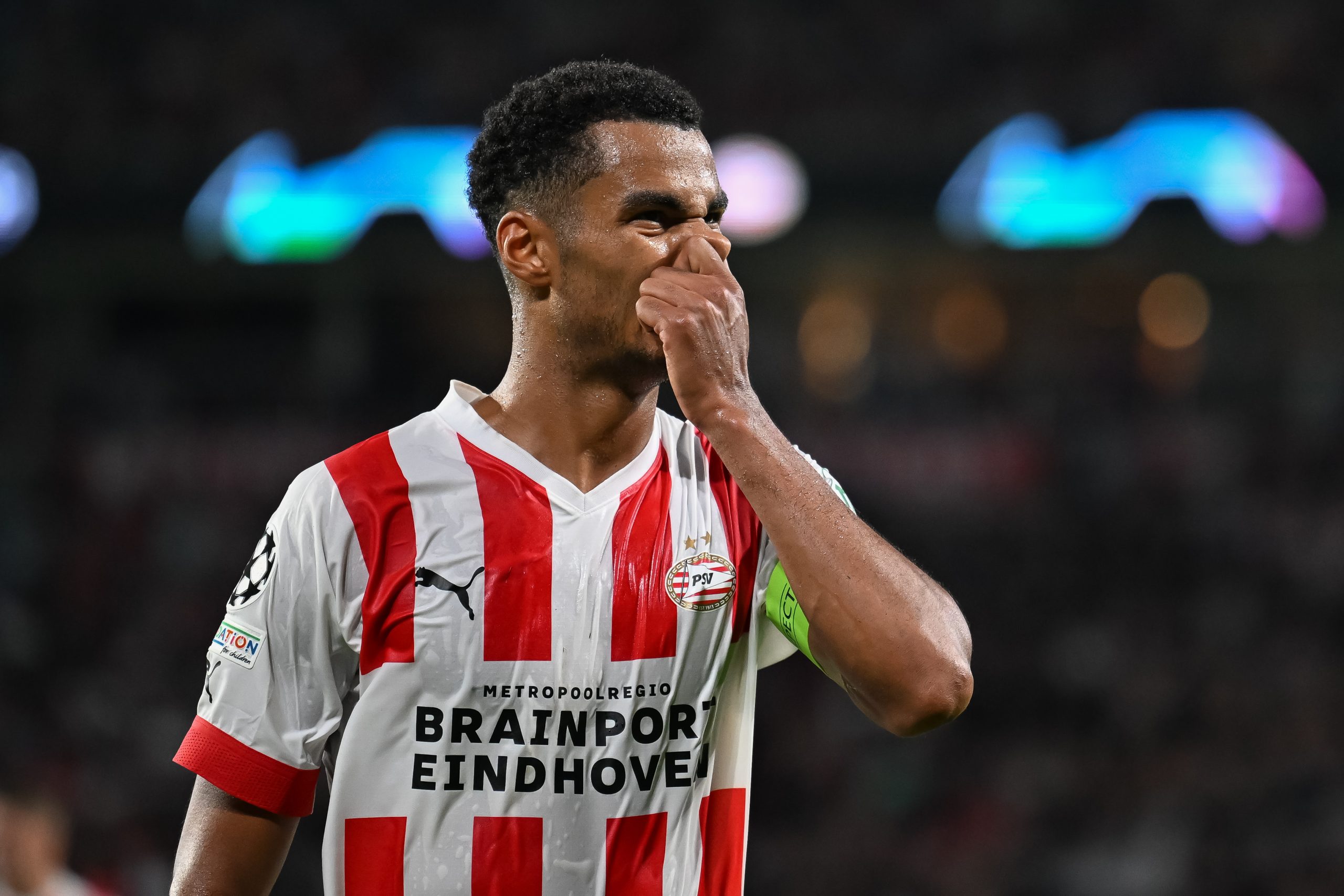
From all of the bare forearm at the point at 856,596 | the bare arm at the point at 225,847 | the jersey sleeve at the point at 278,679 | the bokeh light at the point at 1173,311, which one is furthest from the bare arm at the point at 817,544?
the bokeh light at the point at 1173,311

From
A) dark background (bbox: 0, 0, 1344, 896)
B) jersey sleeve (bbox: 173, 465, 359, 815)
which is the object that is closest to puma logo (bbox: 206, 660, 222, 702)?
jersey sleeve (bbox: 173, 465, 359, 815)

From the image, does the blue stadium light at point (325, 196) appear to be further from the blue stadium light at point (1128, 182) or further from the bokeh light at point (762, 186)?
the blue stadium light at point (1128, 182)

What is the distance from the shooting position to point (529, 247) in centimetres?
213

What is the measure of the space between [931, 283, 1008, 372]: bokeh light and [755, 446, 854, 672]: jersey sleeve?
13.0 meters

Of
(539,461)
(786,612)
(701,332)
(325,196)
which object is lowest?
(786,612)

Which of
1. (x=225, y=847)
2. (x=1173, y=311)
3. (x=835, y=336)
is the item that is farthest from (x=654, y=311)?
(x=1173, y=311)

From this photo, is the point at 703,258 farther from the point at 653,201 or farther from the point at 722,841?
the point at 722,841

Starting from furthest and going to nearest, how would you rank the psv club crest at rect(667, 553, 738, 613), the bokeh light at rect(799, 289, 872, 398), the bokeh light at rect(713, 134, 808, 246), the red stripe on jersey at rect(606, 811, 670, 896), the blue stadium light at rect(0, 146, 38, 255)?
the bokeh light at rect(799, 289, 872, 398)
the blue stadium light at rect(0, 146, 38, 255)
the bokeh light at rect(713, 134, 808, 246)
the psv club crest at rect(667, 553, 738, 613)
the red stripe on jersey at rect(606, 811, 670, 896)

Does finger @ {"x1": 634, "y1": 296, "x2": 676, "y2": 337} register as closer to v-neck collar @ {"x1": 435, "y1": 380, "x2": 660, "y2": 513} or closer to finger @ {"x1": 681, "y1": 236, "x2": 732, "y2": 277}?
finger @ {"x1": 681, "y1": 236, "x2": 732, "y2": 277}

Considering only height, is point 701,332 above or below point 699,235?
below

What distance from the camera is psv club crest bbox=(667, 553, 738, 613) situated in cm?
203

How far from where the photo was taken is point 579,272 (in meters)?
2.07

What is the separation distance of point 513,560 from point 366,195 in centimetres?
1143

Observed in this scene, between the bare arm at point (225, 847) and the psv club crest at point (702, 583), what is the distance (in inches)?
26.5
